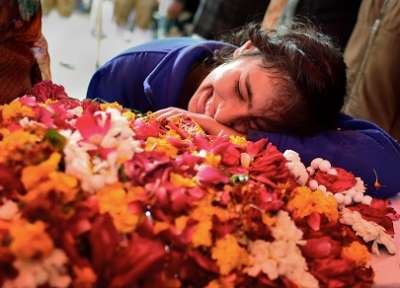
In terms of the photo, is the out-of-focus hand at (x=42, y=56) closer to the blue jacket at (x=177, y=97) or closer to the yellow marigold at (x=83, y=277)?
the blue jacket at (x=177, y=97)

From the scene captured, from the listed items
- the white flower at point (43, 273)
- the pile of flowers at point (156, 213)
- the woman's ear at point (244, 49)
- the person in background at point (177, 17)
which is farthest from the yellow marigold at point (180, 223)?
the person in background at point (177, 17)

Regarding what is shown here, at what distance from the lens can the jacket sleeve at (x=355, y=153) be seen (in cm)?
70

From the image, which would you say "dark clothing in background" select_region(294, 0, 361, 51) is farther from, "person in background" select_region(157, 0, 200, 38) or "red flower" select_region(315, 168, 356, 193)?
"red flower" select_region(315, 168, 356, 193)

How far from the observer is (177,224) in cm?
41

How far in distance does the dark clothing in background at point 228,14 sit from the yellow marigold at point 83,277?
1.19m

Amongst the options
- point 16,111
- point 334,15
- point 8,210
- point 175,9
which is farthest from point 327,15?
Result: point 8,210

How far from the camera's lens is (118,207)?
399mm

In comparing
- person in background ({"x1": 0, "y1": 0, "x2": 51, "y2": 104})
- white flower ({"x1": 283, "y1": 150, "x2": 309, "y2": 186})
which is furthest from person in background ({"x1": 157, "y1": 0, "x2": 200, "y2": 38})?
white flower ({"x1": 283, "y1": 150, "x2": 309, "y2": 186})

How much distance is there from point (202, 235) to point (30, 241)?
0.49 feet

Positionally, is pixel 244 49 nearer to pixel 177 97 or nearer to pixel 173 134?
pixel 177 97

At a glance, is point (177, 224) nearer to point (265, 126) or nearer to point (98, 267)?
point (98, 267)

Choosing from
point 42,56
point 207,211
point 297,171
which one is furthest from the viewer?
point 42,56

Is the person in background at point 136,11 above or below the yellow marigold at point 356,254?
below

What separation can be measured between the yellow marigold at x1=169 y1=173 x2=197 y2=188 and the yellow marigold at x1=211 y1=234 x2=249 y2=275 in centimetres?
6
